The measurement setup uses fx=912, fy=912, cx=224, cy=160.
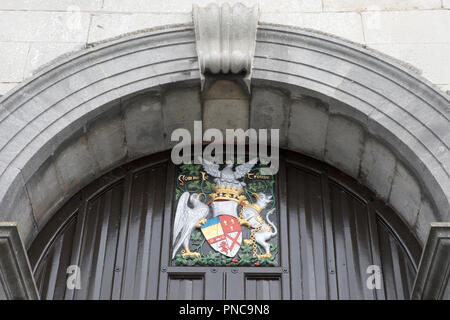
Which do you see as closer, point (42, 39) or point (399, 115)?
point (399, 115)

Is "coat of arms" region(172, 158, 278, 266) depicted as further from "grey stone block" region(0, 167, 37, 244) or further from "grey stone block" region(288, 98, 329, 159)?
"grey stone block" region(0, 167, 37, 244)

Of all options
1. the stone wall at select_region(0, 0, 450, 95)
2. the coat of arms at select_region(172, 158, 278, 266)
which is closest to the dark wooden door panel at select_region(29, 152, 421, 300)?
the coat of arms at select_region(172, 158, 278, 266)

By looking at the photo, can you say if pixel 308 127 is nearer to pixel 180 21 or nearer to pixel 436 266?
pixel 180 21

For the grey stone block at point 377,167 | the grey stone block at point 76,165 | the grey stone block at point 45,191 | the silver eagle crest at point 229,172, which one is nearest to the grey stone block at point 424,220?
the grey stone block at point 377,167

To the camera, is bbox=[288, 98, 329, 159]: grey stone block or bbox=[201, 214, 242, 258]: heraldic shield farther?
bbox=[288, 98, 329, 159]: grey stone block

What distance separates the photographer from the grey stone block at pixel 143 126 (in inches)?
320

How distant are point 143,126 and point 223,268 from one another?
1552 millimetres

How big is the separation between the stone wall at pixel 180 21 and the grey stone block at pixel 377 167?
0.82 meters

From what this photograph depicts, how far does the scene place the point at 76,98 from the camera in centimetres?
781

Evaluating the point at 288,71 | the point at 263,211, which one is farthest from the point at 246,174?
the point at 288,71

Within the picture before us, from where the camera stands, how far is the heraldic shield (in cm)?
787

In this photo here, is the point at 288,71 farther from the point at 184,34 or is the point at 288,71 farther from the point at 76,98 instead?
the point at 76,98

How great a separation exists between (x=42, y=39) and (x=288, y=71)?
7.40ft

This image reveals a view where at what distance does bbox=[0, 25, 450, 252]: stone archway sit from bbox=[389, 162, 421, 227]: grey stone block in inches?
0.5
